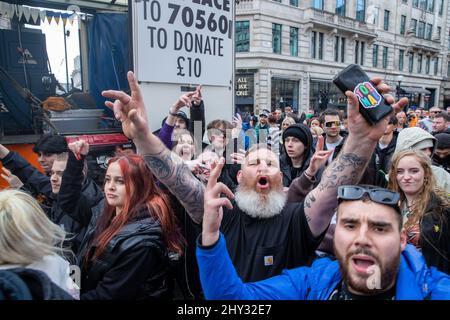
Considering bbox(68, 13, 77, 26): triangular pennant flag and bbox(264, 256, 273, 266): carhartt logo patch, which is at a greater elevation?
bbox(68, 13, 77, 26): triangular pennant flag

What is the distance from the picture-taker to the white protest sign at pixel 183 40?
3840 millimetres

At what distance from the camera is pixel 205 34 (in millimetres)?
4398

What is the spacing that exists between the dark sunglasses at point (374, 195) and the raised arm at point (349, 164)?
293 millimetres

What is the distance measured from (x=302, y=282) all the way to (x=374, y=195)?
0.56 meters

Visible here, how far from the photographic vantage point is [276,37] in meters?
23.2

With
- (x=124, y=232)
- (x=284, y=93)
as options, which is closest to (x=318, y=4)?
(x=284, y=93)

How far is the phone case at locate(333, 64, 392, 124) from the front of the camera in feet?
5.71

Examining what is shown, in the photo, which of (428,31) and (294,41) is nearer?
(294,41)

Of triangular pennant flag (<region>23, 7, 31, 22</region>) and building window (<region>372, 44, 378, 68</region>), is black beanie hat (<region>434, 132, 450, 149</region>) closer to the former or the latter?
triangular pennant flag (<region>23, 7, 31, 22</region>)

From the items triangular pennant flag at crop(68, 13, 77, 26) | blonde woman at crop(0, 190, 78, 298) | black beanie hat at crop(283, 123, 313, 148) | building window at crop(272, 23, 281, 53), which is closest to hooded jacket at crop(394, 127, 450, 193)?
black beanie hat at crop(283, 123, 313, 148)

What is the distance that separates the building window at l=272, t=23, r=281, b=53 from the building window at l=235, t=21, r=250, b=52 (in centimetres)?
202

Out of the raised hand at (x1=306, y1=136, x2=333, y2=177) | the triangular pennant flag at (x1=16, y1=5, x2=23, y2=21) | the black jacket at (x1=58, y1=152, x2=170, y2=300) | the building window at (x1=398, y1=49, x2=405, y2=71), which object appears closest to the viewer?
the black jacket at (x1=58, y1=152, x2=170, y2=300)

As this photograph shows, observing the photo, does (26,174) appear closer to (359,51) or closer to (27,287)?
(27,287)
